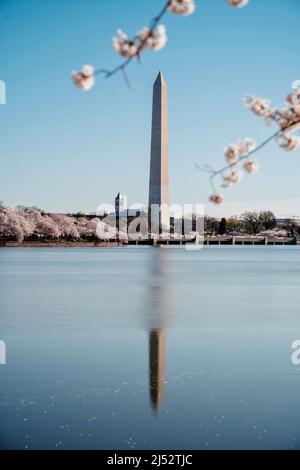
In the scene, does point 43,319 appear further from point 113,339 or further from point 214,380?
point 214,380

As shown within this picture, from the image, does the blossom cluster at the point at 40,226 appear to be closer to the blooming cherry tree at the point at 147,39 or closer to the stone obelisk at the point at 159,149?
the stone obelisk at the point at 159,149

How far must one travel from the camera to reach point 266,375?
23.9 feet

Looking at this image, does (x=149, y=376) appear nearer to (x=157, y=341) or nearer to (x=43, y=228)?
(x=157, y=341)

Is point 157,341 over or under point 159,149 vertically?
under

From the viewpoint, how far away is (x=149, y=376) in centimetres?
721

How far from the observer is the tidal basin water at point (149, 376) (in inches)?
202

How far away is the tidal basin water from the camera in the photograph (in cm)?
514

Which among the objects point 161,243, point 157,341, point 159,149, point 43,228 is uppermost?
point 159,149

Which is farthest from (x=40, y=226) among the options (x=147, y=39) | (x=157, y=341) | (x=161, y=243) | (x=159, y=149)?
(x=147, y=39)

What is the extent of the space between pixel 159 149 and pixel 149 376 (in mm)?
45332

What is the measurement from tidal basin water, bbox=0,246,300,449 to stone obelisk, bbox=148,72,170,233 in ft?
122

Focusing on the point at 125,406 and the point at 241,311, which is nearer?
the point at 125,406
